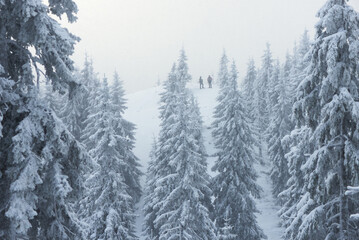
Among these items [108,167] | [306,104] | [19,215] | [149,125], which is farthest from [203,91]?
[19,215]

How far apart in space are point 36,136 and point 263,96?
61.3 m

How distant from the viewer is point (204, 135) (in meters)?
62.7

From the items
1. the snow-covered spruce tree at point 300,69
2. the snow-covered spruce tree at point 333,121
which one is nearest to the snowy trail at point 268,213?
the snow-covered spruce tree at point 300,69

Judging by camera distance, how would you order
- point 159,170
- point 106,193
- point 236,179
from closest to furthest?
point 106,193, point 159,170, point 236,179

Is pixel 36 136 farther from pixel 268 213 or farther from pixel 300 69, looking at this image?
pixel 300 69

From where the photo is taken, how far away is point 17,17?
6910 millimetres

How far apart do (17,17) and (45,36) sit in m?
1.05

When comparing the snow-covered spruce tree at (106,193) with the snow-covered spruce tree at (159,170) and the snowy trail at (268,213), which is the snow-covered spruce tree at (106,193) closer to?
the snow-covered spruce tree at (159,170)

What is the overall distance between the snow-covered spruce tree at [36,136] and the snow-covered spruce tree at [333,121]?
23.1 ft

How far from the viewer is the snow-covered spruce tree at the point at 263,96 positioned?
6031 centimetres

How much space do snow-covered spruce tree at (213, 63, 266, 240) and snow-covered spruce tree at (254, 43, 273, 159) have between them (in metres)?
30.9

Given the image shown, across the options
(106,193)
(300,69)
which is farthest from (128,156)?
(300,69)

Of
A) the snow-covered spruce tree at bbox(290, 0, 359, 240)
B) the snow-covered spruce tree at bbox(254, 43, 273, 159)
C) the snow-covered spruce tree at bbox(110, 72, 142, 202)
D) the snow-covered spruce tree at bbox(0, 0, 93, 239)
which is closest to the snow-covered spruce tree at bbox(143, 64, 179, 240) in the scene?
the snow-covered spruce tree at bbox(110, 72, 142, 202)

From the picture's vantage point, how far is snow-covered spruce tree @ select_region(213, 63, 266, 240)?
26.2 meters
